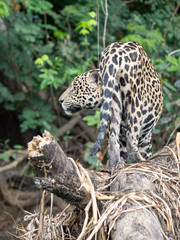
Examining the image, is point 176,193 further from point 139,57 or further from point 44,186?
point 139,57

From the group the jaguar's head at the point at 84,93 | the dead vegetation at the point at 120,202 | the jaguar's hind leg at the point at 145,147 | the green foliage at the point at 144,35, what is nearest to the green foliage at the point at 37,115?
the green foliage at the point at 144,35

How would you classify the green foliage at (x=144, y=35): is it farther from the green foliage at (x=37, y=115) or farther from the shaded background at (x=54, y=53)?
the green foliage at (x=37, y=115)

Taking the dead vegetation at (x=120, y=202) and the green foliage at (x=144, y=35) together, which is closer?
the dead vegetation at (x=120, y=202)

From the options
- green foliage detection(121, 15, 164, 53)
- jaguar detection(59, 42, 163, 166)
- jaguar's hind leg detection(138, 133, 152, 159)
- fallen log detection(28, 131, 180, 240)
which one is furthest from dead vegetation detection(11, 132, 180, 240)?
green foliage detection(121, 15, 164, 53)

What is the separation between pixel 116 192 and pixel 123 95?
1.12 meters

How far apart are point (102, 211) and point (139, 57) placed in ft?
4.97

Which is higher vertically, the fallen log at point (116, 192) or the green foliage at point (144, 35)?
the green foliage at point (144, 35)

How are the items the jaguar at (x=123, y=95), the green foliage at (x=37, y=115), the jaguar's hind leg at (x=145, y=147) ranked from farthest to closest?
the green foliage at (x=37, y=115) < the jaguar's hind leg at (x=145, y=147) < the jaguar at (x=123, y=95)

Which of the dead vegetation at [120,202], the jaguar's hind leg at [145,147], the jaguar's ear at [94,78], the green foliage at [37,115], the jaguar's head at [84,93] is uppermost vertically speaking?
the jaguar's ear at [94,78]

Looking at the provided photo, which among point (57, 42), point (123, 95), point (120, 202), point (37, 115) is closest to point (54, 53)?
point (57, 42)

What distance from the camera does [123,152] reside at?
147 inches

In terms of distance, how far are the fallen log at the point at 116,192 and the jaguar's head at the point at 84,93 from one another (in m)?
1.10

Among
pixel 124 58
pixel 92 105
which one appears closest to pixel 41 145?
pixel 124 58

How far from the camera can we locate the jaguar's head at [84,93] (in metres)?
3.61
